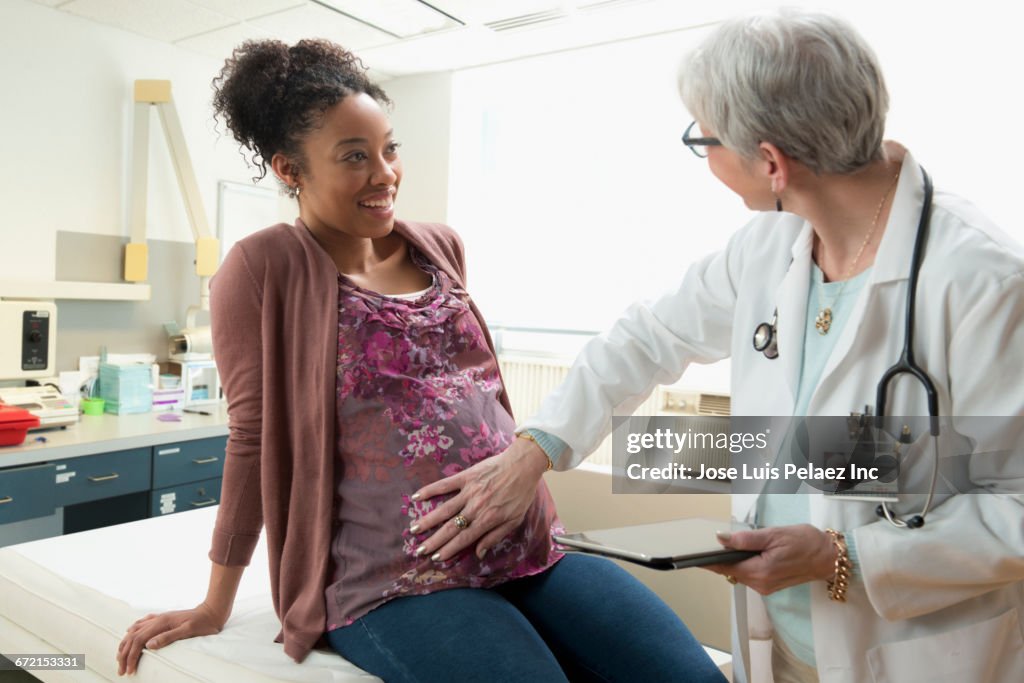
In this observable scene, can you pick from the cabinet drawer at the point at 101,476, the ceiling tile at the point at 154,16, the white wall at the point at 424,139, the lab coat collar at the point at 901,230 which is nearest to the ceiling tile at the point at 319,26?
the ceiling tile at the point at 154,16

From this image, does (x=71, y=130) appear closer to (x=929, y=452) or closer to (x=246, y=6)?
(x=246, y=6)

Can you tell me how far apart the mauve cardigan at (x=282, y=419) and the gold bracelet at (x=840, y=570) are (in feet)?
2.46

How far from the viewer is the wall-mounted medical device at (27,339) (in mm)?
3105

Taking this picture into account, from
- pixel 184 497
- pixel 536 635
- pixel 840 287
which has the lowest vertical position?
pixel 184 497

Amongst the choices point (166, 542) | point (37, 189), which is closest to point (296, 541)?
point (166, 542)

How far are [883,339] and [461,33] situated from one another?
3.52 m

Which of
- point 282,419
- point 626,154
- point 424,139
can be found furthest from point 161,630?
point 424,139

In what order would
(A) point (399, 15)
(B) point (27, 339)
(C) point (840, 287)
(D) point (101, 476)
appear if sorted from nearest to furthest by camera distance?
(C) point (840, 287), (D) point (101, 476), (B) point (27, 339), (A) point (399, 15)

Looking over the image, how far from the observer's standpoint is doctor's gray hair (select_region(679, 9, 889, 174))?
98 cm

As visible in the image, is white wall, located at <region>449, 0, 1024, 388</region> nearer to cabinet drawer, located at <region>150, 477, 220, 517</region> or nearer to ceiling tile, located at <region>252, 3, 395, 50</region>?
ceiling tile, located at <region>252, 3, 395, 50</region>

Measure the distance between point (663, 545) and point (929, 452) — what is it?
34cm

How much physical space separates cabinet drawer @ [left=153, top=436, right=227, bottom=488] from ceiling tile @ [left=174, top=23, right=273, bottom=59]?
1.88 m

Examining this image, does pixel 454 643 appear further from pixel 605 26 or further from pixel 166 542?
pixel 605 26

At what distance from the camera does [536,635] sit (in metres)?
1.26
